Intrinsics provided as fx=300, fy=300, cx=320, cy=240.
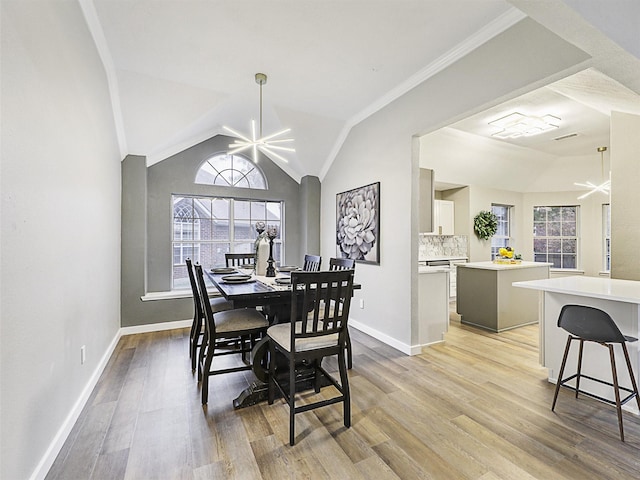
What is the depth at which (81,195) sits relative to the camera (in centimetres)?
218

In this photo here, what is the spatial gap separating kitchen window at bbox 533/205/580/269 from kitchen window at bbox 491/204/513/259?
58 cm

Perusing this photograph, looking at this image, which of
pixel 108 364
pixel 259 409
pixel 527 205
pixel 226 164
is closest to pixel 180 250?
pixel 226 164

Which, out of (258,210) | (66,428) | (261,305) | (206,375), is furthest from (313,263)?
(66,428)

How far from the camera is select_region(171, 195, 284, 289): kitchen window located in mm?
4637

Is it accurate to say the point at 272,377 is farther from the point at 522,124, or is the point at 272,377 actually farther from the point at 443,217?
the point at 443,217

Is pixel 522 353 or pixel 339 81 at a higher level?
pixel 339 81

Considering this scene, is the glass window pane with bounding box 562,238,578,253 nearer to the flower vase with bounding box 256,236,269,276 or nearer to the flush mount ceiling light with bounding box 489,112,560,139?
the flush mount ceiling light with bounding box 489,112,560,139

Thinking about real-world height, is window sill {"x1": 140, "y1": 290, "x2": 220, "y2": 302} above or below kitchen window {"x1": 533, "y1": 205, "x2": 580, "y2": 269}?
below

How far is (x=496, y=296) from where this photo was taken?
3.95 metres

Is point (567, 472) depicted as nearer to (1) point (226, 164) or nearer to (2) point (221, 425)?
(2) point (221, 425)

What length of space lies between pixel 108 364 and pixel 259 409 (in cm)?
180

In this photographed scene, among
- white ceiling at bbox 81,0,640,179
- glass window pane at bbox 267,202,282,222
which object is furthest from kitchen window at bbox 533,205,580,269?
glass window pane at bbox 267,202,282,222

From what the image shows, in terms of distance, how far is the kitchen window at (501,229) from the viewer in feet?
22.1

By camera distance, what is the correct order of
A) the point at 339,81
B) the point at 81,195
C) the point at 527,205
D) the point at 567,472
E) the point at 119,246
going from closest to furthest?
the point at 567,472, the point at 81,195, the point at 339,81, the point at 119,246, the point at 527,205
